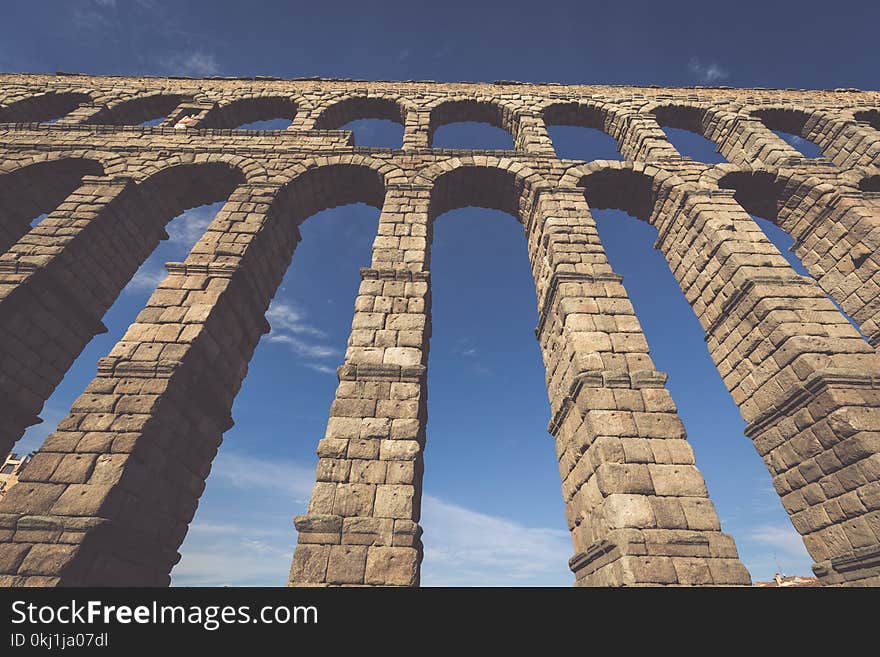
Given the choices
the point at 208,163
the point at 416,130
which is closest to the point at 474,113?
the point at 416,130

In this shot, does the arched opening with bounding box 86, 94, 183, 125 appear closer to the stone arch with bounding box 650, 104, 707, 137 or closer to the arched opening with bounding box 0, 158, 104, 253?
the arched opening with bounding box 0, 158, 104, 253

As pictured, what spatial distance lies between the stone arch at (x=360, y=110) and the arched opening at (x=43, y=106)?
7747 millimetres

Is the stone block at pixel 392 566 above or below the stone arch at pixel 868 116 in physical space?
below

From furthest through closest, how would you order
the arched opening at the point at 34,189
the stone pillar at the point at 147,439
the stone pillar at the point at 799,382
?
the arched opening at the point at 34,189 → the stone pillar at the point at 799,382 → the stone pillar at the point at 147,439

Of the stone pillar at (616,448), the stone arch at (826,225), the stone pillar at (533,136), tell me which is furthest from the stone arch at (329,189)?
the stone arch at (826,225)

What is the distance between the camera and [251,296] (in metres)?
7.78

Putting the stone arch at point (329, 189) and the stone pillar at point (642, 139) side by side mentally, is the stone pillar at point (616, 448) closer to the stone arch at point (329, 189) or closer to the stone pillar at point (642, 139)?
the stone pillar at point (642, 139)

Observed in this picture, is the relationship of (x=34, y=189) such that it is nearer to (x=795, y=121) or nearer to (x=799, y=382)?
(x=799, y=382)

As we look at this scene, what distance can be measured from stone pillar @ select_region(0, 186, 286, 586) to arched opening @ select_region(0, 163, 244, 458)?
208 cm

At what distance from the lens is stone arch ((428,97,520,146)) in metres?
12.8

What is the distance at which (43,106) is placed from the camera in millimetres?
13344

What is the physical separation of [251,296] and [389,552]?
17.9 ft

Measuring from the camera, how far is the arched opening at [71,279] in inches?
264

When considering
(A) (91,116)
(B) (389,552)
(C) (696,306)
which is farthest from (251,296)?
(A) (91,116)
